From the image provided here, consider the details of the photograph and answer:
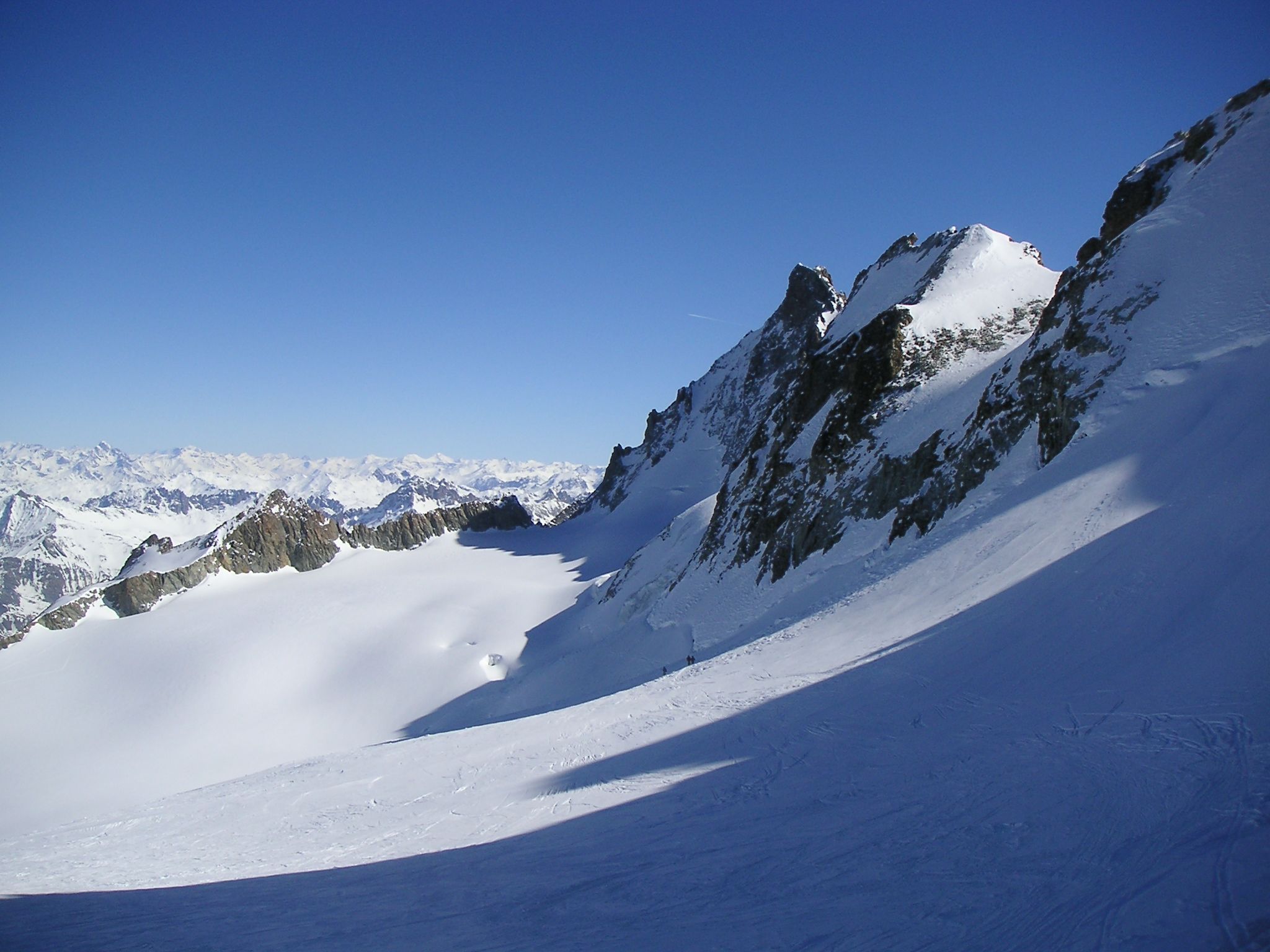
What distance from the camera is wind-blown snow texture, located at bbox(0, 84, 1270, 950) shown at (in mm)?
5395

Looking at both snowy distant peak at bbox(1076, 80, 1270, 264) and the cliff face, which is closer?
snowy distant peak at bbox(1076, 80, 1270, 264)

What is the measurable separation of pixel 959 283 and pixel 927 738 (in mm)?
31746

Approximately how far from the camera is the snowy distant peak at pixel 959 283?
32188 millimetres

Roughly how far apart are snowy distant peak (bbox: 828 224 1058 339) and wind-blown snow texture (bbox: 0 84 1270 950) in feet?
1.47

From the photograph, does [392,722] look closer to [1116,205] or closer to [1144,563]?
[1144,563]

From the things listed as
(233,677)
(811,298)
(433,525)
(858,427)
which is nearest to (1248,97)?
(858,427)

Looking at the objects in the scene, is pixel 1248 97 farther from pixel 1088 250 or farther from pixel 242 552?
pixel 242 552

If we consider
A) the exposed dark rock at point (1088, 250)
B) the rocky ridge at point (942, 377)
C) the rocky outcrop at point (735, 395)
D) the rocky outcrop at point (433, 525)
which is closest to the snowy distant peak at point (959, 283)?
the rocky ridge at point (942, 377)

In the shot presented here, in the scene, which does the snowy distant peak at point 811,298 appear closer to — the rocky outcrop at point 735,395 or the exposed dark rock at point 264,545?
the rocky outcrop at point 735,395

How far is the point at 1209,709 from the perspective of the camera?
23.5 feet

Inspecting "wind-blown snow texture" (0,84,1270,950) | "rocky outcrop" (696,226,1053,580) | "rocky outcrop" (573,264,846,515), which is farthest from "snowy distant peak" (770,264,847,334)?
"wind-blown snow texture" (0,84,1270,950)

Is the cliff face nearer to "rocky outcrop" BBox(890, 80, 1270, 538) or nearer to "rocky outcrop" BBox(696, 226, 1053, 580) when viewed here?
"rocky outcrop" BBox(696, 226, 1053, 580)

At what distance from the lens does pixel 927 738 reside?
29.7 ft

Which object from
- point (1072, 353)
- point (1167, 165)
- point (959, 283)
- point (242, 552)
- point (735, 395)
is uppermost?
point (735, 395)
